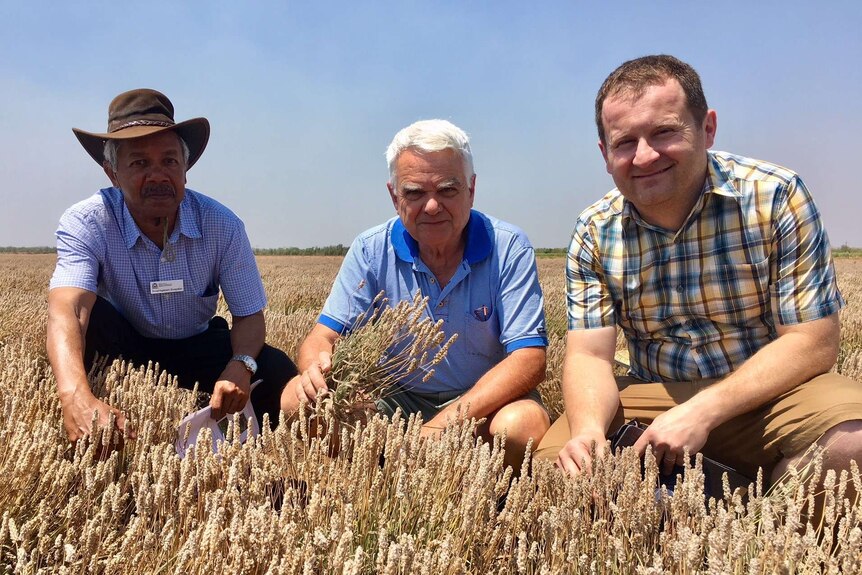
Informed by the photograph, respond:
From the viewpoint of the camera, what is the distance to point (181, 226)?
356 cm

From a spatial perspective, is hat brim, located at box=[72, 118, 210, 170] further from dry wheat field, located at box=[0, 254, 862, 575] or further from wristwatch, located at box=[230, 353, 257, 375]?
dry wheat field, located at box=[0, 254, 862, 575]

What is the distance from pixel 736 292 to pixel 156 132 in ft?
8.96

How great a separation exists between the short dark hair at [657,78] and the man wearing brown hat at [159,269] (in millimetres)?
2094

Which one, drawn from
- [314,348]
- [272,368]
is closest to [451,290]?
[314,348]

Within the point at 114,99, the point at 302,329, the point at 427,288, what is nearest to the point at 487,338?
the point at 427,288

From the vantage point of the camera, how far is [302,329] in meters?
5.96

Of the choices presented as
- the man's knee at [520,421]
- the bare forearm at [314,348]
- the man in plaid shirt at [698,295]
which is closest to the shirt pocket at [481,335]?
the man's knee at [520,421]

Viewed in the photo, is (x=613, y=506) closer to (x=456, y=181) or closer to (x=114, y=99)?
(x=456, y=181)

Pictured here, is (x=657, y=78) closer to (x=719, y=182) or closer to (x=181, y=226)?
(x=719, y=182)

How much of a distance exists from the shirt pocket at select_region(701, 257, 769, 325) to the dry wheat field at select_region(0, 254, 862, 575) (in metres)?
0.74

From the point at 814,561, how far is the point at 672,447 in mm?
901

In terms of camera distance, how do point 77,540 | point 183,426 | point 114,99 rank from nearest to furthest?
1. point 77,540
2. point 183,426
3. point 114,99

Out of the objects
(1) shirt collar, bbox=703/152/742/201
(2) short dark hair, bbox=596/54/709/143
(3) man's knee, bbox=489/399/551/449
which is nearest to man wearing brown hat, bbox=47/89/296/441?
(3) man's knee, bbox=489/399/551/449

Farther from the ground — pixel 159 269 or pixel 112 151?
pixel 112 151
